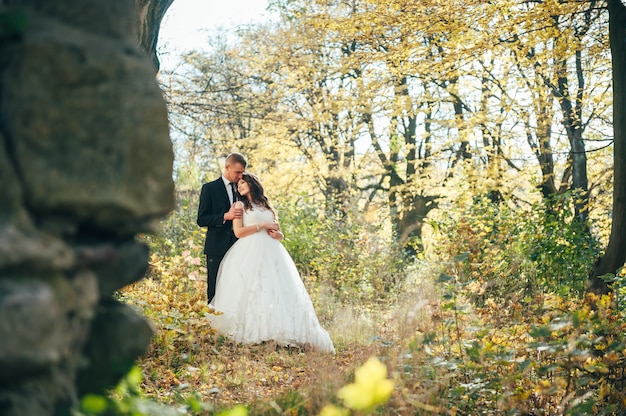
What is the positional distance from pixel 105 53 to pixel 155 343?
4.27 metres

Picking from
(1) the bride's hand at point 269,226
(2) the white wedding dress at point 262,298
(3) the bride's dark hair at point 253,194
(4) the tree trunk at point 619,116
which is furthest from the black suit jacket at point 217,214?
(4) the tree trunk at point 619,116

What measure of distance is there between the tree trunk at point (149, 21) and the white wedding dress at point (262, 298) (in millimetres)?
2501

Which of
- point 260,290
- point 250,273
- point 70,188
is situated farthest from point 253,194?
point 70,188

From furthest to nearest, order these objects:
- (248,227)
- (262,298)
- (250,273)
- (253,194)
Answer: (253,194) → (248,227) → (250,273) → (262,298)

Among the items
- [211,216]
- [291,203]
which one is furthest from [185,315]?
[291,203]

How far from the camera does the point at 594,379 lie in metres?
3.80

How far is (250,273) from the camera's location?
6371mm

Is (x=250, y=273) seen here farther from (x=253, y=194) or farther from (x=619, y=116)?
(x=619, y=116)

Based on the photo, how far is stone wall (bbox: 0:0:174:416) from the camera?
4.77 ft

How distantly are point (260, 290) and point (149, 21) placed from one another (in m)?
2.95

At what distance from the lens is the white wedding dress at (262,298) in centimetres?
604

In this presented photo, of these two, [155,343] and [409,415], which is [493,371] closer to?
[409,415]

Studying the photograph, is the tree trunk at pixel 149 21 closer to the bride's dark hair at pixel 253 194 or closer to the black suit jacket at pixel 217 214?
the bride's dark hair at pixel 253 194

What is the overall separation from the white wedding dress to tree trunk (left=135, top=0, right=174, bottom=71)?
2.50 metres
